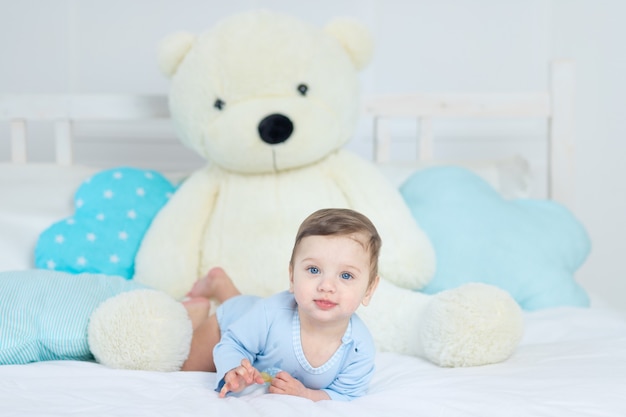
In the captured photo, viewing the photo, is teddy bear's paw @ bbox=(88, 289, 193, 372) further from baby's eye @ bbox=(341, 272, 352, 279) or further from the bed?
baby's eye @ bbox=(341, 272, 352, 279)

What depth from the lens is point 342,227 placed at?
3.50 feet

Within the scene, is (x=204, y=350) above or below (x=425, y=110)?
below

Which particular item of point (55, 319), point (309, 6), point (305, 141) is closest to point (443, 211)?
point (305, 141)

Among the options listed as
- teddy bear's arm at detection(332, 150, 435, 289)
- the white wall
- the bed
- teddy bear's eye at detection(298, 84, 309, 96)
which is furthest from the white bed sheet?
the white wall

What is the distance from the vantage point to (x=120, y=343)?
1252 mm

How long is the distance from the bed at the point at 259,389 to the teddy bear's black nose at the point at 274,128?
501 millimetres

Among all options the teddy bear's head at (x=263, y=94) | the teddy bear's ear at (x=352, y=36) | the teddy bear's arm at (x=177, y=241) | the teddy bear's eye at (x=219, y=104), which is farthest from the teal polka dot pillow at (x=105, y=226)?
the teddy bear's ear at (x=352, y=36)

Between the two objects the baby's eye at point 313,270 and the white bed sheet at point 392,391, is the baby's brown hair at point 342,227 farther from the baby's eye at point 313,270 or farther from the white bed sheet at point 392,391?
the white bed sheet at point 392,391

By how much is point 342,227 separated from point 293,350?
0.70ft

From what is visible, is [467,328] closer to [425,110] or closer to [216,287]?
[216,287]

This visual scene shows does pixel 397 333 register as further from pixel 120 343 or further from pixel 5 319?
Answer: pixel 5 319

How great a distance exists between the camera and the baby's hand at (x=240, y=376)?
3.44ft

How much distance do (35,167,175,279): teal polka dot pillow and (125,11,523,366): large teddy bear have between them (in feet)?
0.20

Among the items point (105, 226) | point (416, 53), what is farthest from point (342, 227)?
point (416, 53)
